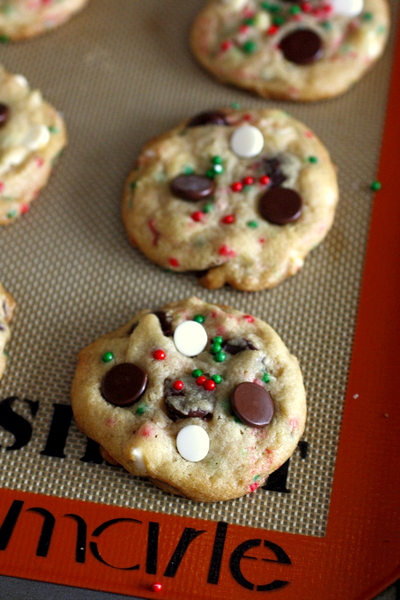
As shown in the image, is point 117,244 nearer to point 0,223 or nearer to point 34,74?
point 0,223

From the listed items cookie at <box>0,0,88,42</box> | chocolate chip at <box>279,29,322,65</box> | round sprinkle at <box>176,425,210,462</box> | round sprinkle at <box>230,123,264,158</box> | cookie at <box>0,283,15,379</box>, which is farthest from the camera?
cookie at <box>0,0,88,42</box>

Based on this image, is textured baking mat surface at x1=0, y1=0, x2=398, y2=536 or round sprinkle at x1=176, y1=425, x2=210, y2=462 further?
textured baking mat surface at x1=0, y1=0, x2=398, y2=536

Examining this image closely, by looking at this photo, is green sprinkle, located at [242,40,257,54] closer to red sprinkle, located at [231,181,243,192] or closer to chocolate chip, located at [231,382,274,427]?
Result: red sprinkle, located at [231,181,243,192]

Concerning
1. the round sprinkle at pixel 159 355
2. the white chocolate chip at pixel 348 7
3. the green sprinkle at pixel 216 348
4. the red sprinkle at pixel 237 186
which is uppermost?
the white chocolate chip at pixel 348 7

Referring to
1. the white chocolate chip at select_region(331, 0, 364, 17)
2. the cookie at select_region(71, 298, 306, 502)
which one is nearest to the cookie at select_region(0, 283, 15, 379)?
the cookie at select_region(71, 298, 306, 502)

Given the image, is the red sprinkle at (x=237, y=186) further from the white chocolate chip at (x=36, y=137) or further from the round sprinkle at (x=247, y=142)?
the white chocolate chip at (x=36, y=137)

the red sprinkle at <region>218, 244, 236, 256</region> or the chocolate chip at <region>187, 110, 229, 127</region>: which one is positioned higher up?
the chocolate chip at <region>187, 110, 229, 127</region>

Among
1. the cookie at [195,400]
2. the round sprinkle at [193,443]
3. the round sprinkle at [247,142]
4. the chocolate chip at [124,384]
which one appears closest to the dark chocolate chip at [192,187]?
the round sprinkle at [247,142]
